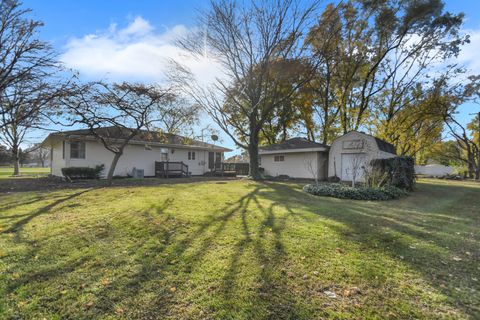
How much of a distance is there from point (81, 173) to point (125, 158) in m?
3.12

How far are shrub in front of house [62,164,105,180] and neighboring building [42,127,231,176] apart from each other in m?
0.98

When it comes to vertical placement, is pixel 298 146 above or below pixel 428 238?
above

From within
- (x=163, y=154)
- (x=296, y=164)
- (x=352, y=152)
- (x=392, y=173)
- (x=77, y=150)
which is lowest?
(x=392, y=173)

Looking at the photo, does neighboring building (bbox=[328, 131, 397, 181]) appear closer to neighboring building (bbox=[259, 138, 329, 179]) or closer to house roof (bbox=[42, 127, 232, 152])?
neighboring building (bbox=[259, 138, 329, 179])

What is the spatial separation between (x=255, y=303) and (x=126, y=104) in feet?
40.7

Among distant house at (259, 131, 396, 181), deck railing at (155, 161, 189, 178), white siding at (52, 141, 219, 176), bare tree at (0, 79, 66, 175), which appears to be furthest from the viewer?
deck railing at (155, 161, 189, 178)

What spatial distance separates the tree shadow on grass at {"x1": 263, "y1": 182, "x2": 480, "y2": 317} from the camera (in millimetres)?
2939

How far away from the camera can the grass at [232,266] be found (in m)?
2.44

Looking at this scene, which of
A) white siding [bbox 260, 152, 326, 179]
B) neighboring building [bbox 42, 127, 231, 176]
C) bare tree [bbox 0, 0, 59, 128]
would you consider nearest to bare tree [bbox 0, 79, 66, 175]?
bare tree [bbox 0, 0, 59, 128]

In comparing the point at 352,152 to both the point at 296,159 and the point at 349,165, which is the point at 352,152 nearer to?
the point at 349,165

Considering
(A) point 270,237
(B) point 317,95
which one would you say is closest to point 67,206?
(A) point 270,237

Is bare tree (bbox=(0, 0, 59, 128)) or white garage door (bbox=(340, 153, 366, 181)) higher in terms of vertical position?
bare tree (bbox=(0, 0, 59, 128))

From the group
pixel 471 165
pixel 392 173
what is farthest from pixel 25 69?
pixel 471 165

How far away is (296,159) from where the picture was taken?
2002 centimetres
